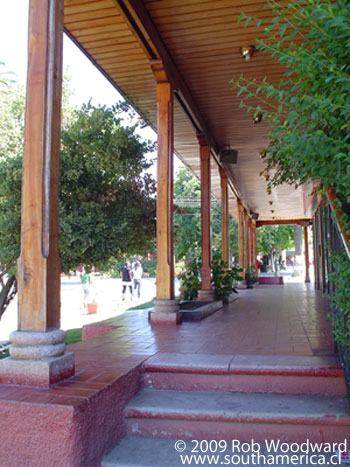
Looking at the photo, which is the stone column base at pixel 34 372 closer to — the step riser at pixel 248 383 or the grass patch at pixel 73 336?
the step riser at pixel 248 383

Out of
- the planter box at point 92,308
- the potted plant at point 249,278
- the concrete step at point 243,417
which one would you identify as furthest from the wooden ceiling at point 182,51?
the potted plant at point 249,278

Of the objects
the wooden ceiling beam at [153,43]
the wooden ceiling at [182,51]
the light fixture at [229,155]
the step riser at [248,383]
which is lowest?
the step riser at [248,383]

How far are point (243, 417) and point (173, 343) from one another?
4.64 feet

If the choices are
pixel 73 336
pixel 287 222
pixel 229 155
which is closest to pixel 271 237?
pixel 287 222

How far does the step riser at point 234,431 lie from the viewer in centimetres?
232

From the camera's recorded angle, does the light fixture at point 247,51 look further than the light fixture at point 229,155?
No

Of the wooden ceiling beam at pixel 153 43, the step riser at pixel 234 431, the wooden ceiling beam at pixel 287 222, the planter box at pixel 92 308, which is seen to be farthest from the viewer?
the wooden ceiling beam at pixel 287 222

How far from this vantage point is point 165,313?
508 centimetres

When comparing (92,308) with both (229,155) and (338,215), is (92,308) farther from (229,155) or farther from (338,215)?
(338,215)

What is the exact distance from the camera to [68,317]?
11484 millimetres

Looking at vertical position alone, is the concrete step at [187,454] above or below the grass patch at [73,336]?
above

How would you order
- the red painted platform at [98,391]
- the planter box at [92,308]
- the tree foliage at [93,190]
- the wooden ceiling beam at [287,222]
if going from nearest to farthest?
the red painted platform at [98,391] < the tree foliage at [93,190] < the planter box at [92,308] < the wooden ceiling beam at [287,222]

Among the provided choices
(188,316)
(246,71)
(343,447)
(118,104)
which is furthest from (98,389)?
(118,104)

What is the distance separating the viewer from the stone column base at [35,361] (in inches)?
93.2
